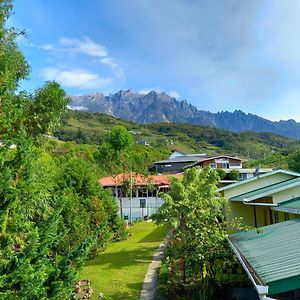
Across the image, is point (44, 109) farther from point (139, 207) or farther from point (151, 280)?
point (139, 207)

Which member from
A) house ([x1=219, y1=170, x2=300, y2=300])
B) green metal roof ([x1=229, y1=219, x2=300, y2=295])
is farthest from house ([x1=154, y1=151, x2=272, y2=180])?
green metal roof ([x1=229, y1=219, x2=300, y2=295])

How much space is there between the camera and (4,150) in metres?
9.41

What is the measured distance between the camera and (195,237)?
1478cm

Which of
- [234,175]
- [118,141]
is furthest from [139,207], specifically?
[234,175]

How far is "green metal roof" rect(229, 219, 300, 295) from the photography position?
7609 millimetres

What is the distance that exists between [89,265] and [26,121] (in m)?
11.6

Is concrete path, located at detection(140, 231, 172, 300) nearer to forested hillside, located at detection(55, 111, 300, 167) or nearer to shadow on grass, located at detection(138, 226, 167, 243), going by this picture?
shadow on grass, located at detection(138, 226, 167, 243)

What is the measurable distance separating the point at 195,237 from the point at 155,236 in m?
17.2

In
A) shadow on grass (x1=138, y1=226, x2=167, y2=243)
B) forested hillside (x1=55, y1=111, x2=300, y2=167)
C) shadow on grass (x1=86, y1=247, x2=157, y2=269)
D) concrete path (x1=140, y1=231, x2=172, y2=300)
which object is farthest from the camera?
forested hillside (x1=55, y1=111, x2=300, y2=167)

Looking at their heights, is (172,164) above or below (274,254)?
above

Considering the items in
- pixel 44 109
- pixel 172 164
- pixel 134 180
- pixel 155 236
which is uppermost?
pixel 172 164

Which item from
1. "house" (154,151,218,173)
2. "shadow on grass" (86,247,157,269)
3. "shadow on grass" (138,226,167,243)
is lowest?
"shadow on grass" (86,247,157,269)

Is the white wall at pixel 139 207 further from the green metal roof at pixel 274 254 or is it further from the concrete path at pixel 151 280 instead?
the green metal roof at pixel 274 254

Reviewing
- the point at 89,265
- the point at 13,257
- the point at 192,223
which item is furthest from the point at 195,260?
the point at 89,265
